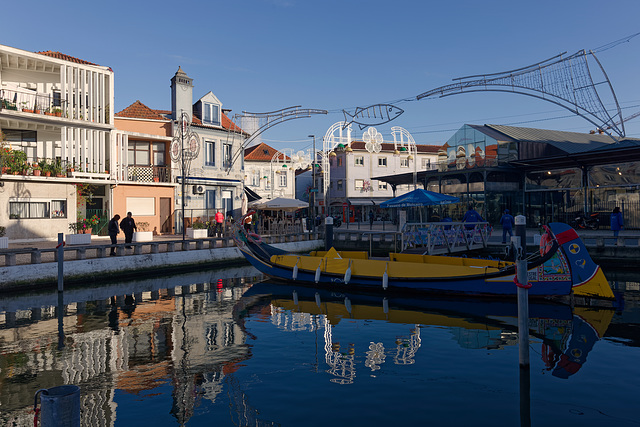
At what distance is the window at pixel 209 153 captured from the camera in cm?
3475

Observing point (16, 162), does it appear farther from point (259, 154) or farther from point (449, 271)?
point (259, 154)

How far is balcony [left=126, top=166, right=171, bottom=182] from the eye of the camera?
30708 millimetres

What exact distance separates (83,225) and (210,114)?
13.7 m

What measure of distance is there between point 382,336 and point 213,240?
15363 mm

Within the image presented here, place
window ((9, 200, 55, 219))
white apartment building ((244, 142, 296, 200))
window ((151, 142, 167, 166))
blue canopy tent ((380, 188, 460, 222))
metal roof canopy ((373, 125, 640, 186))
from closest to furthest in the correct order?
blue canopy tent ((380, 188, 460, 222)), window ((9, 200, 55, 219)), metal roof canopy ((373, 125, 640, 186)), window ((151, 142, 167, 166)), white apartment building ((244, 142, 296, 200))

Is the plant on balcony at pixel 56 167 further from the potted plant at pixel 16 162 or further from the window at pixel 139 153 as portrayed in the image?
the window at pixel 139 153

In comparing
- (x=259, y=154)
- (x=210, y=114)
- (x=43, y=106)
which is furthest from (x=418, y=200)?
(x=259, y=154)

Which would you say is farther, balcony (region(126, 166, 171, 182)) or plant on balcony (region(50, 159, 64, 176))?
balcony (region(126, 166, 171, 182))

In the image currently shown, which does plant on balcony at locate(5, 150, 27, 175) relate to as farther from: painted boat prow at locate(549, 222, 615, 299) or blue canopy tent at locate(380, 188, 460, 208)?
Result: painted boat prow at locate(549, 222, 615, 299)

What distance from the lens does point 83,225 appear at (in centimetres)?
2634

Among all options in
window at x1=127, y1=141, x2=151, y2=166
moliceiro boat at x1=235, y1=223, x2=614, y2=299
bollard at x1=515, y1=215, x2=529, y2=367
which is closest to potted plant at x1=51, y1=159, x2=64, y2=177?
window at x1=127, y1=141, x2=151, y2=166

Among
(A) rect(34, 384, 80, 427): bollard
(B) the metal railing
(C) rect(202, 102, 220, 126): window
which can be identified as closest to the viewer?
(A) rect(34, 384, 80, 427): bollard

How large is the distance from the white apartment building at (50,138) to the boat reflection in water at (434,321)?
15064mm

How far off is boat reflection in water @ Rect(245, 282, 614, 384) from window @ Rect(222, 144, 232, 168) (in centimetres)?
2028
